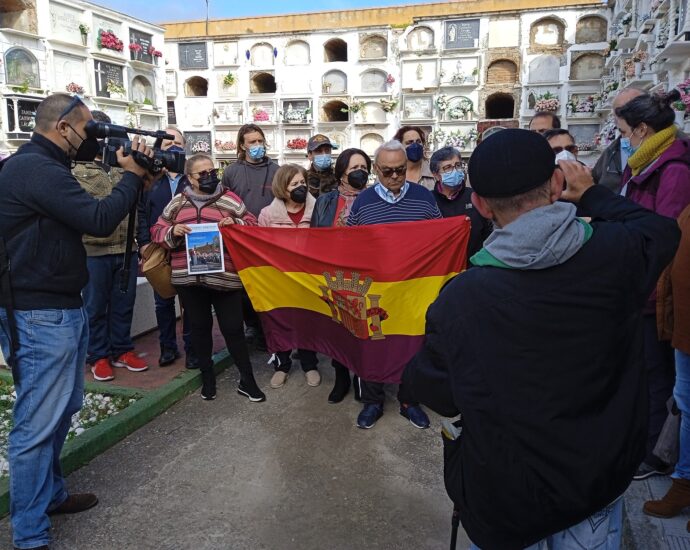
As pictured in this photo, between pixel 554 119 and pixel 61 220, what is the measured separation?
374 centimetres

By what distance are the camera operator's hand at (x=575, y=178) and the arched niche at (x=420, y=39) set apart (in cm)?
2325

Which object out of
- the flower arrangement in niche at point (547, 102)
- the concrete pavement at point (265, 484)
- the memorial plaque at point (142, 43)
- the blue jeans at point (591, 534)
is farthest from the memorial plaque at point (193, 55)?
the blue jeans at point (591, 534)

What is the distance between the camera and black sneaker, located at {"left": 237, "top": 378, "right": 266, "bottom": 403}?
3852 millimetres

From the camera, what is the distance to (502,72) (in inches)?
888

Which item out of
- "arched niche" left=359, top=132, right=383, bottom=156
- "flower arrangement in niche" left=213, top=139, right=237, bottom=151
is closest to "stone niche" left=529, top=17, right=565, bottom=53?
"arched niche" left=359, top=132, right=383, bottom=156

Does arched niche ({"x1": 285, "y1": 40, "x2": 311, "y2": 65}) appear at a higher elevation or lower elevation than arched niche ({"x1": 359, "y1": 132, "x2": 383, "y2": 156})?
higher

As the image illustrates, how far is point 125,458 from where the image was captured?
3100 millimetres

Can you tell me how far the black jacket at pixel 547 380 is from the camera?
1.22 meters

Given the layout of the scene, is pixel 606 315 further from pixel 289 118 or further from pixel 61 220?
pixel 289 118

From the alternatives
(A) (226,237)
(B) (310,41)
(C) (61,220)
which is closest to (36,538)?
(C) (61,220)

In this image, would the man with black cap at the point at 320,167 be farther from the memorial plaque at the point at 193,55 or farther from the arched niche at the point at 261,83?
the memorial plaque at the point at 193,55

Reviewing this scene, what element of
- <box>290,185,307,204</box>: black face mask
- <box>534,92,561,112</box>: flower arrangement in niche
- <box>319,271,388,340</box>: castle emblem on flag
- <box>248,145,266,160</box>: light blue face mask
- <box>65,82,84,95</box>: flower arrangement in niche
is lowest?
<box>319,271,388,340</box>: castle emblem on flag

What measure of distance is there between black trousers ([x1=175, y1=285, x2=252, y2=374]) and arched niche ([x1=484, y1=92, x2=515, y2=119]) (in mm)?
21496

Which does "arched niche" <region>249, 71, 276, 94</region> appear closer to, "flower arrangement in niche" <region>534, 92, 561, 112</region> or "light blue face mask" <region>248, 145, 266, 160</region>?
"flower arrangement in niche" <region>534, 92, 561, 112</region>
